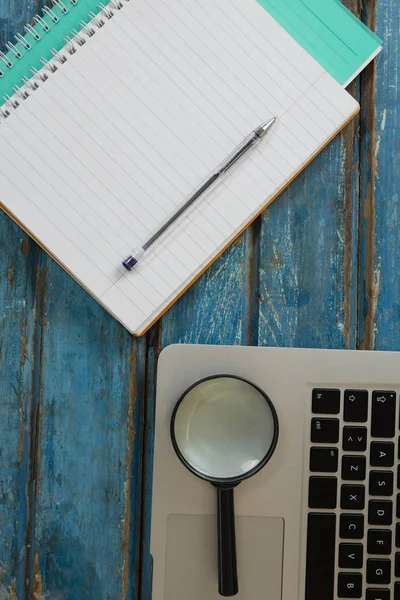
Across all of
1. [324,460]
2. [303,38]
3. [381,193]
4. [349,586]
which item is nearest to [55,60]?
[303,38]

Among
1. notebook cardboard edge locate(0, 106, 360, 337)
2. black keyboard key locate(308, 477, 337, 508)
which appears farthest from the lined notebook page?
black keyboard key locate(308, 477, 337, 508)

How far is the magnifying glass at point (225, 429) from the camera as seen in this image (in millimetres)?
616

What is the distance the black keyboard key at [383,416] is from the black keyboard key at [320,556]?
0.09 metres

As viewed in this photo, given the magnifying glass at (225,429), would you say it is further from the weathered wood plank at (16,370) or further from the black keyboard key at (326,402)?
the weathered wood plank at (16,370)

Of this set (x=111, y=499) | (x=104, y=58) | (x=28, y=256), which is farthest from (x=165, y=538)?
(x=104, y=58)

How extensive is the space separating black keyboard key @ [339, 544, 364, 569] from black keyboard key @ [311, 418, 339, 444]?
10 centimetres

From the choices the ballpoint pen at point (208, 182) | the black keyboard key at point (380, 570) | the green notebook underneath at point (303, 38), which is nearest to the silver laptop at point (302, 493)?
the black keyboard key at point (380, 570)

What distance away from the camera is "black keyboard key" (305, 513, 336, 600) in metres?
0.62

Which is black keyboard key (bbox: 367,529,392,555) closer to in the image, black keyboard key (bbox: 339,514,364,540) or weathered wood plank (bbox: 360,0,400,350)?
black keyboard key (bbox: 339,514,364,540)

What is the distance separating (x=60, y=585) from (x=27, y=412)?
178 millimetres

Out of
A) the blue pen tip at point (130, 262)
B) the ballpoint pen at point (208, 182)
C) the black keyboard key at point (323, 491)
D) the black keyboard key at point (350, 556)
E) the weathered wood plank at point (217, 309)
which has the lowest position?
the black keyboard key at point (350, 556)

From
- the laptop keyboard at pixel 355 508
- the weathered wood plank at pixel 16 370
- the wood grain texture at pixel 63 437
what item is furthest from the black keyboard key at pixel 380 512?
the weathered wood plank at pixel 16 370

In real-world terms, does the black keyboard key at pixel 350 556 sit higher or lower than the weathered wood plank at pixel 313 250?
lower

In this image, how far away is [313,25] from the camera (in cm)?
64
